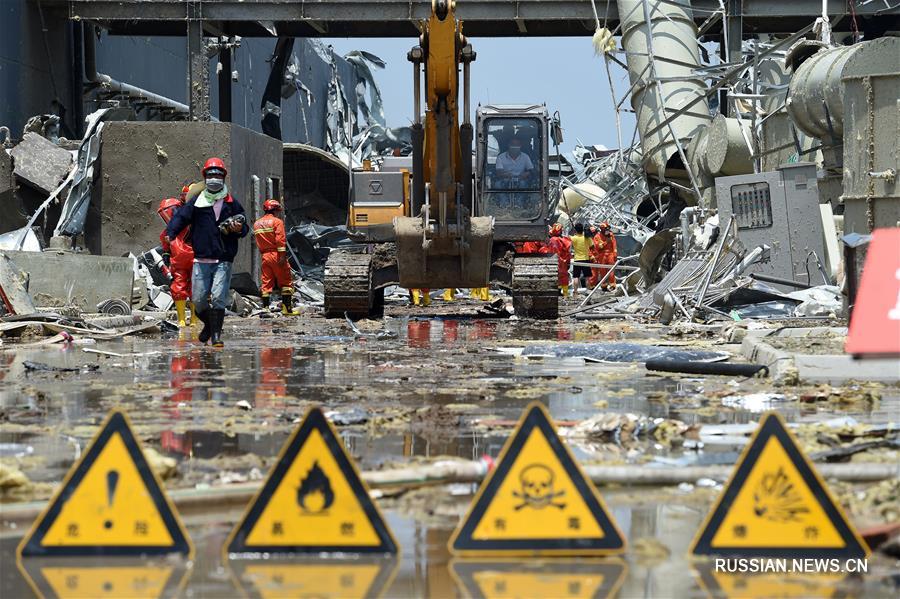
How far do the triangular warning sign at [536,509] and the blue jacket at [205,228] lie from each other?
9.62m

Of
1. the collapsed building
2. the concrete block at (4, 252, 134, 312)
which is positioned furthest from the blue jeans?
the collapsed building

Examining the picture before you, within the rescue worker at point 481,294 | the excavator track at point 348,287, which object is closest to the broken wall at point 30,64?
the rescue worker at point 481,294

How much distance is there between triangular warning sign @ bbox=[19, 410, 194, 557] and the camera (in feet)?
14.6

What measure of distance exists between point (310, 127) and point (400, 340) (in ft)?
121

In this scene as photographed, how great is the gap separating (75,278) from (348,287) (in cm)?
373

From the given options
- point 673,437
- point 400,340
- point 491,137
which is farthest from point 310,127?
point 673,437

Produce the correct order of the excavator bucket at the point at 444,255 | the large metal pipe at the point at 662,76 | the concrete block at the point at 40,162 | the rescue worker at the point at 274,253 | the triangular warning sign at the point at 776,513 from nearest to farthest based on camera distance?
1. the triangular warning sign at the point at 776,513
2. the excavator bucket at the point at 444,255
3. the rescue worker at the point at 274,253
4. the concrete block at the point at 40,162
5. the large metal pipe at the point at 662,76

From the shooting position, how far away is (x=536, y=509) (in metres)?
4.50

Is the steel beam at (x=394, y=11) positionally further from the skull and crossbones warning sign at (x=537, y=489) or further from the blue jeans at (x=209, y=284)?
the skull and crossbones warning sign at (x=537, y=489)

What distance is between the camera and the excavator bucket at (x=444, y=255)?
63.2ft

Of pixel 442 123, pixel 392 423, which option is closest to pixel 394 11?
pixel 442 123

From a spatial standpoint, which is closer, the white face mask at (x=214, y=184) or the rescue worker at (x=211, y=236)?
the rescue worker at (x=211, y=236)

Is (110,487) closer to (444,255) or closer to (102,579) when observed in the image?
(102,579)

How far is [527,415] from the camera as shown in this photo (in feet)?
15.0
